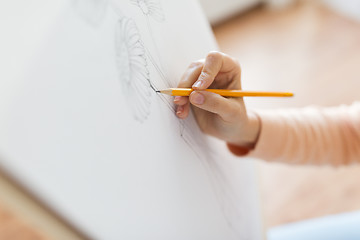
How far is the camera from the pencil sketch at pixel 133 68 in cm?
30

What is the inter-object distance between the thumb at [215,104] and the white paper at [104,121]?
0.09ft

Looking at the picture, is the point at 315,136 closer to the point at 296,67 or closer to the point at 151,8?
the point at 151,8

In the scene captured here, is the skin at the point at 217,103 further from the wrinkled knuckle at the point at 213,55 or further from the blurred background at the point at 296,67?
the blurred background at the point at 296,67

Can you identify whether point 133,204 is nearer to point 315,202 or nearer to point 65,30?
point 65,30

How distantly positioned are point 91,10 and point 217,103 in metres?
0.17

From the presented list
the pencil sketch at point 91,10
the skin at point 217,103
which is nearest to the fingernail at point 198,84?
the skin at point 217,103

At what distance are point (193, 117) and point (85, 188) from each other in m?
0.21

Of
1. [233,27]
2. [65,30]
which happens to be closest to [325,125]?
[65,30]

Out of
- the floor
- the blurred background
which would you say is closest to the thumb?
the blurred background

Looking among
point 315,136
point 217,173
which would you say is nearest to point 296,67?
point 315,136

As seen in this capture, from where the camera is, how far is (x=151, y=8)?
0.37 metres

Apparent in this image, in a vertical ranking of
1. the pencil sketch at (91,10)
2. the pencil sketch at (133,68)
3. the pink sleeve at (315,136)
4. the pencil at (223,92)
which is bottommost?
the pink sleeve at (315,136)

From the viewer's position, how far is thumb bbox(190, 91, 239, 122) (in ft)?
1.23

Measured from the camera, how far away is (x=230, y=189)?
521 millimetres
